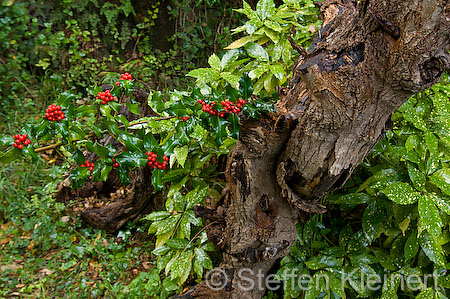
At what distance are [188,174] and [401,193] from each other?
A: 1017 mm

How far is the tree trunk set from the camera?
3.12 feet

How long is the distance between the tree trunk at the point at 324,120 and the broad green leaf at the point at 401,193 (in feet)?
0.63

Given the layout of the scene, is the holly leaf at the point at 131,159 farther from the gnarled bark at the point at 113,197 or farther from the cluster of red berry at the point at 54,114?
the gnarled bark at the point at 113,197

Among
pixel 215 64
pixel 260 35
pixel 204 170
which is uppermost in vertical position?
pixel 260 35

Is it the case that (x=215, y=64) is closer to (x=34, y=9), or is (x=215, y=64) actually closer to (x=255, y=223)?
(x=255, y=223)

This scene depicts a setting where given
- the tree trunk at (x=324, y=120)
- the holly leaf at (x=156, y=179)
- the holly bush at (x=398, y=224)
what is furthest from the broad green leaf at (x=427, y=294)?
the holly leaf at (x=156, y=179)

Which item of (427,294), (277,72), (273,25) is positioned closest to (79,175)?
(277,72)

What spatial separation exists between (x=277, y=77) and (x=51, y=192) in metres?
1.94

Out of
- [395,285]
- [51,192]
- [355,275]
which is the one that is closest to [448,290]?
[395,285]

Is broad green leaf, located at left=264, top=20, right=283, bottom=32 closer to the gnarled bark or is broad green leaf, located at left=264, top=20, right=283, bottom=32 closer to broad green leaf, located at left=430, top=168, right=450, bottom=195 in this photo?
broad green leaf, located at left=430, top=168, right=450, bottom=195

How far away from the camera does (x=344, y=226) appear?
6.37ft

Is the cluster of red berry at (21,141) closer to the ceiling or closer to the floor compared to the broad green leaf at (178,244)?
closer to the ceiling

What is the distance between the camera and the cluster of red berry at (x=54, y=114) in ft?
3.17

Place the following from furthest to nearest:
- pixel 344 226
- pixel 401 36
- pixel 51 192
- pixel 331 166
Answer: pixel 51 192 → pixel 344 226 → pixel 331 166 → pixel 401 36
